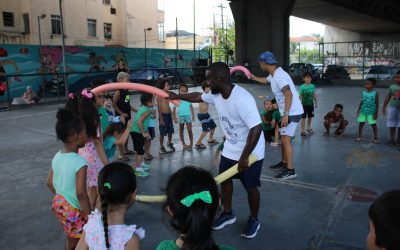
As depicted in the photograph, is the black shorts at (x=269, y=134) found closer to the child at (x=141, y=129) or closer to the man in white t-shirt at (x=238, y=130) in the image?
the child at (x=141, y=129)

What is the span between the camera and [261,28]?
1077 inches

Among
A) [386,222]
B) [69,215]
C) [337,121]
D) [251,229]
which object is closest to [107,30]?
[337,121]

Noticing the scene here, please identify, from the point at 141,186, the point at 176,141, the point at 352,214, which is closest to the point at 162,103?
the point at 176,141

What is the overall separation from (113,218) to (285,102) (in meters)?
3.91

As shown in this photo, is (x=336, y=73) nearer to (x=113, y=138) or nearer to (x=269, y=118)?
(x=269, y=118)

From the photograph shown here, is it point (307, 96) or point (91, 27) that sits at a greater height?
point (91, 27)

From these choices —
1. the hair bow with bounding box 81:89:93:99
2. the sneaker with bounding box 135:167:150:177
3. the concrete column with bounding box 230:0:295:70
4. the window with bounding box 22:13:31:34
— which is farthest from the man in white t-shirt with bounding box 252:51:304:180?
the window with bounding box 22:13:31:34

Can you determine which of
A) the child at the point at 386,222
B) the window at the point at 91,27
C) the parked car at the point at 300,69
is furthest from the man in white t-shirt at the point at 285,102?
the window at the point at 91,27

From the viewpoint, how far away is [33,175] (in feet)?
20.5

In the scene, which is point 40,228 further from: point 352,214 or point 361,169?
point 361,169

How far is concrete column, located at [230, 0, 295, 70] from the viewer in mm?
26438

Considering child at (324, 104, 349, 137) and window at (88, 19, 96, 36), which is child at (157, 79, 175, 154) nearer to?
child at (324, 104, 349, 137)

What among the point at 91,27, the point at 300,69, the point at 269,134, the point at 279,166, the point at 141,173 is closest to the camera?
the point at 141,173

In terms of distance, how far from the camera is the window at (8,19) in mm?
30203
